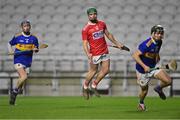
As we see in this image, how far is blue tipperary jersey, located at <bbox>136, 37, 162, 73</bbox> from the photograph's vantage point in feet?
40.0

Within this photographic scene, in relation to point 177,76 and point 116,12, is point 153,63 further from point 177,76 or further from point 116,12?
point 116,12

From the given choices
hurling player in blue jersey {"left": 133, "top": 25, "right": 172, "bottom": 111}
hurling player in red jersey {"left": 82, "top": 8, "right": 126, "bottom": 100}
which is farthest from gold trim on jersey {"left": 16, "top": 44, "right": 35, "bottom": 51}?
hurling player in blue jersey {"left": 133, "top": 25, "right": 172, "bottom": 111}

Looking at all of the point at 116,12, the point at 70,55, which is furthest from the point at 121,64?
the point at 116,12

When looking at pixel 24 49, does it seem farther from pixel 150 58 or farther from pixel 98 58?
pixel 150 58

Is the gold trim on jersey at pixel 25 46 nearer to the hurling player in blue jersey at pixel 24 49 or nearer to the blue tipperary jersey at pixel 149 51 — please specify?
the hurling player in blue jersey at pixel 24 49

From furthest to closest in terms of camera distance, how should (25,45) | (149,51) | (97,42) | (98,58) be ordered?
(25,45)
(98,58)
(97,42)
(149,51)

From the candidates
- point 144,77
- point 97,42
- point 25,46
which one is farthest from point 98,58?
point 144,77

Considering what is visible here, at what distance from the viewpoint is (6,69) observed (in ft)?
71.6

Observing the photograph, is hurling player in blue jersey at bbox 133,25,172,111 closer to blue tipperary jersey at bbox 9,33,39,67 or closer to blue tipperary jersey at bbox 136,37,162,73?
blue tipperary jersey at bbox 136,37,162,73

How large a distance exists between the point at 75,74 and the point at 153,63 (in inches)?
371

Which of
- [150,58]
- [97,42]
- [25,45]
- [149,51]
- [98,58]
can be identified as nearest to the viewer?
[149,51]

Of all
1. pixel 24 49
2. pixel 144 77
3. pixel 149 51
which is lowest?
pixel 144 77

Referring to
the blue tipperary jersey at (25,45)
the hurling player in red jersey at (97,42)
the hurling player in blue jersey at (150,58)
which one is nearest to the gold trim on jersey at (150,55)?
the hurling player in blue jersey at (150,58)

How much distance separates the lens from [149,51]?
12312mm
